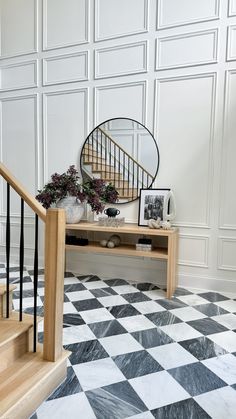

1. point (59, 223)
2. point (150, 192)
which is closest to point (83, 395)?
point (59, 223)

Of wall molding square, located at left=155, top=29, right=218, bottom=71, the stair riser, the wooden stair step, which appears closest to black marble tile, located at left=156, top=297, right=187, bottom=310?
Answer: the wooden stair step

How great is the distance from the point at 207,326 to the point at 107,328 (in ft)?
2.75

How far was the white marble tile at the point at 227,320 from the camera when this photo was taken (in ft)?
8.01

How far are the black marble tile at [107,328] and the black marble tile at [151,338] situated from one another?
A: 13 centimetres

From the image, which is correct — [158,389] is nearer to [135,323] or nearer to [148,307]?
[135,323]

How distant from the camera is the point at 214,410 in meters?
1.48

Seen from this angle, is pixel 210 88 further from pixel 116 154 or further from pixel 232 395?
pixel 232 395

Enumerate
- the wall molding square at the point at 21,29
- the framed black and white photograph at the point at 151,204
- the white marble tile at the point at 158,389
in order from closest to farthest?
the white marble tile at the point at 158,389, the framed black and white photograph at the point at 151,204, the wall molding square at the point at 21,29

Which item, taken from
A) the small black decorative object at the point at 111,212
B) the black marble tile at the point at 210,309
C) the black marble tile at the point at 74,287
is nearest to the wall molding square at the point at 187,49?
→ the small black decorative object at the point at 111,212

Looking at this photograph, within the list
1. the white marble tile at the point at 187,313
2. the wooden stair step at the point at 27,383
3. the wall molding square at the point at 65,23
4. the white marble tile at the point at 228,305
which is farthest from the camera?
the wall molding square at the point at 65,23

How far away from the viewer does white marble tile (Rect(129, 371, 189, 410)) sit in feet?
5.05

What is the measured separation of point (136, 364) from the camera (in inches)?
73.4

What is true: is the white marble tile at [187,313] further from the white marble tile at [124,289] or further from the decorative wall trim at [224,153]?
the decorative wall trim at [224,153]

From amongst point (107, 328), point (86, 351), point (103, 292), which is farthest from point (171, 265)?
point (86, 351)
